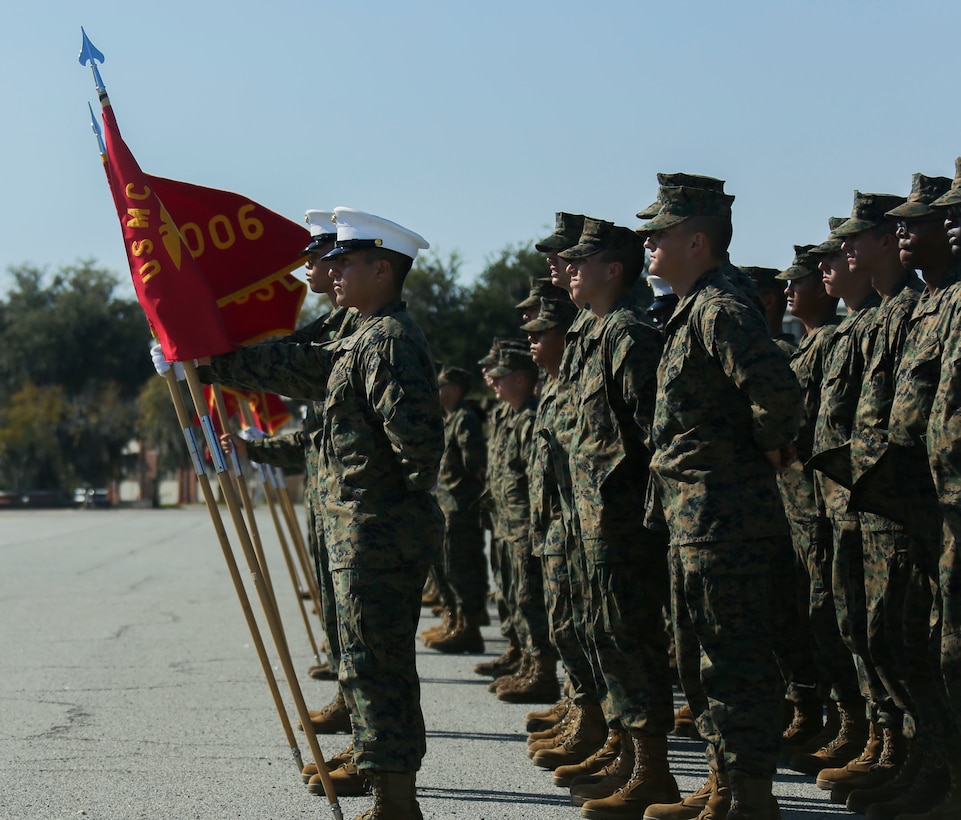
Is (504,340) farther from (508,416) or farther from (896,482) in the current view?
(896,482)

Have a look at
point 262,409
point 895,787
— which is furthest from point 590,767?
point 262,409

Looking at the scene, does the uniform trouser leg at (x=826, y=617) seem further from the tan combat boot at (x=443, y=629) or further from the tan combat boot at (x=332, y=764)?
the tan combat boot at (x=443, y=629)

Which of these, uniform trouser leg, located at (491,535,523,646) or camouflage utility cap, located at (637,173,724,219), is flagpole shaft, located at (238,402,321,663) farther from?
camouflage utility cap, located at (637,173,724,219)

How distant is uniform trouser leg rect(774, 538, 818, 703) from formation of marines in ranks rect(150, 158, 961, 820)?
0.07ft

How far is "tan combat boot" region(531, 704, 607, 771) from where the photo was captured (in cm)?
657

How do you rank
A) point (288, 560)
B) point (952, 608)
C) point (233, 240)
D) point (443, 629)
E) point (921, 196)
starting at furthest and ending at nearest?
point (443, 629) < point (288, 560) < point (233, 240) < point (921, 196) < point (952, 608)

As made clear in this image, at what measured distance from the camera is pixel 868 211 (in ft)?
18.9

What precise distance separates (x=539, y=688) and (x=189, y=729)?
90.5 inches

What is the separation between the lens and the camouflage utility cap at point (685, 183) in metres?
5.27

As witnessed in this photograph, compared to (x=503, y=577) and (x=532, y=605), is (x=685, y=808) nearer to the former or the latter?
(x=532, y=605)

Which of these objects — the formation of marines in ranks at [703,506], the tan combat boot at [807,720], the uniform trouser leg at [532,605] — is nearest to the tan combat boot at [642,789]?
the formation of marines in ranks at [703,506]

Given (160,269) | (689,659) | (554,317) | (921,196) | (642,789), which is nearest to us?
(689,659)

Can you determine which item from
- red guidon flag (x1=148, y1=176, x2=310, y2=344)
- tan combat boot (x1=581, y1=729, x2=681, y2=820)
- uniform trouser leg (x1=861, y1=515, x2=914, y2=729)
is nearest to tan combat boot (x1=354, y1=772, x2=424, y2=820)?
tan combat boot (x1=581, y1=729, x2=681, y2=820)

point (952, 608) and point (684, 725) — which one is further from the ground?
point (952, 608)
